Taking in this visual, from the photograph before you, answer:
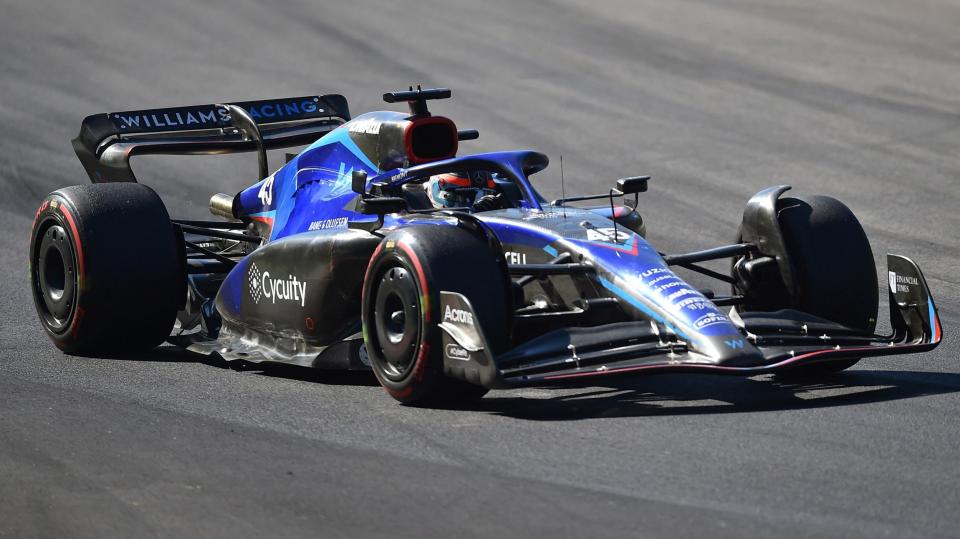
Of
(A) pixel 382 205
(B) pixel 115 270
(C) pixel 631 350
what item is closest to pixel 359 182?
(A) pixel 382 205

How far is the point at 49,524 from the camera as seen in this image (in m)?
5.20

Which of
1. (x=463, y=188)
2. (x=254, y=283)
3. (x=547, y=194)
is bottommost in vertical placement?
(x=547, y=194)

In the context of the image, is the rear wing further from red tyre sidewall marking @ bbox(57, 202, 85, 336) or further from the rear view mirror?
the rear view mirror

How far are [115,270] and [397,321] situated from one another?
2.24m

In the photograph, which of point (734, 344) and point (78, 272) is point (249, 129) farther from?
point (734, 344)

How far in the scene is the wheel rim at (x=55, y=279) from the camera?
870cm

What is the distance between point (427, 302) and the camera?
6.72 m

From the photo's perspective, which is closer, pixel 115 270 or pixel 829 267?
pixel 829 267

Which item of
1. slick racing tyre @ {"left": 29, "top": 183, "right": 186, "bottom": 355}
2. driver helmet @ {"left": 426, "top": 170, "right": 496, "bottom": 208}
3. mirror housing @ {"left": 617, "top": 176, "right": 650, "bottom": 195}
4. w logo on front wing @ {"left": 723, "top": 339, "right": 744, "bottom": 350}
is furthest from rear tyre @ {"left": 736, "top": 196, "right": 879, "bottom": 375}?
slick racing tyre @ {"left": 29, "top": 183, "right": 186, "bottom": 355}

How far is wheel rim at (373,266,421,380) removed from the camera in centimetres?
687

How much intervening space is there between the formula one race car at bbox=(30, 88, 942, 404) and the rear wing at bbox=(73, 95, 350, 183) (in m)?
0.03

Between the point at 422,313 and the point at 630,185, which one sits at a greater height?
the point at 630,185

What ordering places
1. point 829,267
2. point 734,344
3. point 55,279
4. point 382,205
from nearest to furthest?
point 734,344, point 382,205, point 829,267, point 55,279

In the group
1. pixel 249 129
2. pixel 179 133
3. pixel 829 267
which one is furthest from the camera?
pixel 179 133
